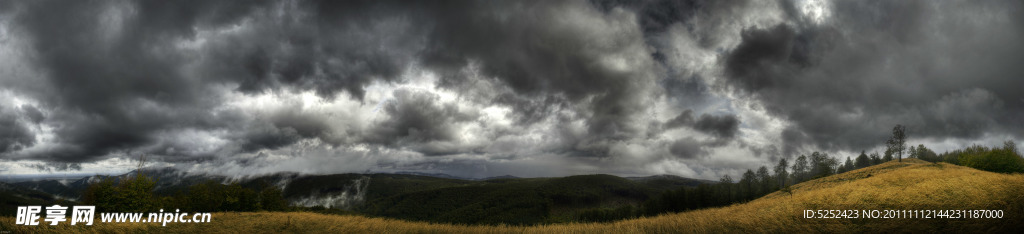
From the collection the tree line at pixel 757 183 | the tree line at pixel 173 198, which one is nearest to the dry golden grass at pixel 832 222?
the tree line at pixel 173 198

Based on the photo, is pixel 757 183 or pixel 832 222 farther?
pixel 757 183

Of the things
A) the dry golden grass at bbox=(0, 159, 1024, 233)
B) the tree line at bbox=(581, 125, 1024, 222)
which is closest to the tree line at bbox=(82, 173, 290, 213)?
the dry golden grass at bbox=(0, 159, 1024, 233)

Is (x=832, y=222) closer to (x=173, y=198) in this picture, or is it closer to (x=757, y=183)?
(x=173, y=198)

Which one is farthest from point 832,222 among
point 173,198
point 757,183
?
point 757,183

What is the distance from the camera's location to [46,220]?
15.2 metres

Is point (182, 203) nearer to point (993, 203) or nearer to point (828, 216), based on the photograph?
point (828, 216)

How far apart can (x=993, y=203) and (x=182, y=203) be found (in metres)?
56.7

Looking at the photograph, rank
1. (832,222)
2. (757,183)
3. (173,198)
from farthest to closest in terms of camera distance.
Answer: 1. (757,183)
2. (173,198)
3. (832,222)

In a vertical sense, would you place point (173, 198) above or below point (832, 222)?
below

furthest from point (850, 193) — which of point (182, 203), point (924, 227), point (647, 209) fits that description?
point (647, 209)

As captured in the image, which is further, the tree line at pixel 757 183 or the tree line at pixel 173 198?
the tree line at pixel 757 183

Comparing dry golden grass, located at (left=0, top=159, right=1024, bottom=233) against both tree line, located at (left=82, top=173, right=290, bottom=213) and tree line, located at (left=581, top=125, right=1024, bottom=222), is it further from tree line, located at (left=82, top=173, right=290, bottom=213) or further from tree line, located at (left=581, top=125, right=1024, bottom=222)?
tree line, located at (left=581, top=125, right=1024, bottom=222)

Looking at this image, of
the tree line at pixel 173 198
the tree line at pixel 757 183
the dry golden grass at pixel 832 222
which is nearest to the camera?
the dry golden grass at pixel 832 222

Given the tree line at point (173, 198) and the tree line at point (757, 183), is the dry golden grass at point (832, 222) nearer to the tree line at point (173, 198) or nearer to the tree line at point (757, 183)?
the tree line at point (173, 198)
